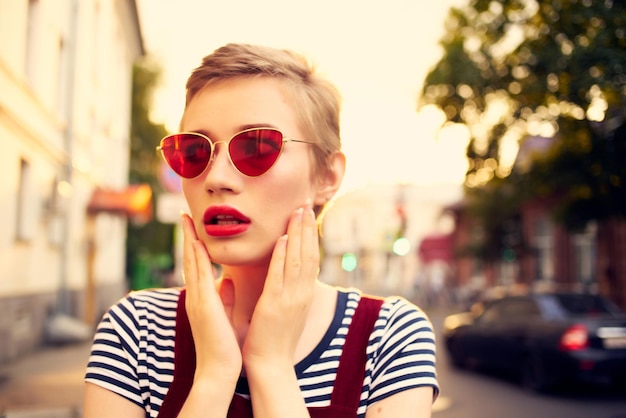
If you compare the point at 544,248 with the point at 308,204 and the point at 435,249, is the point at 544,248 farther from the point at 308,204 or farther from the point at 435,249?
the point at 308,204

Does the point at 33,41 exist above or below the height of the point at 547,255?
above

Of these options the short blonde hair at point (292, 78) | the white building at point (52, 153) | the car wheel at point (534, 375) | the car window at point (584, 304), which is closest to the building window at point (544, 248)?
the car window at point (584, 304)

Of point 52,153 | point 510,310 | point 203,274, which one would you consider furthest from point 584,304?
point 52,153

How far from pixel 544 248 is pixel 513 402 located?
1757 cm

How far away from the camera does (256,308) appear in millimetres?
1611

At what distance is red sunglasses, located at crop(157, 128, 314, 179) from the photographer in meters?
1.69

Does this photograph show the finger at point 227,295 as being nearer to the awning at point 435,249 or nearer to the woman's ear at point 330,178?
the woman's ear at point 330,178

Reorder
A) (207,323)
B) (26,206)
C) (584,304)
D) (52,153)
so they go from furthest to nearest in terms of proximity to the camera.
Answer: (52,153) → (26,206) → (584,304) → (207,323)

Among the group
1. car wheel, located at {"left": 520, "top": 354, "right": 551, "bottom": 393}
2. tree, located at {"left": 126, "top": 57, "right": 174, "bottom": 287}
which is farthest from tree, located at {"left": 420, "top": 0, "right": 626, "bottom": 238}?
tree, located at {"left": 126, "top": 57, "right": 174, "bottom": 287}

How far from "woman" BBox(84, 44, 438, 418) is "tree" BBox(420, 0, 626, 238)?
8.84 meters

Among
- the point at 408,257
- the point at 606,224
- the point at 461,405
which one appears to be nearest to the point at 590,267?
the point at 606,224

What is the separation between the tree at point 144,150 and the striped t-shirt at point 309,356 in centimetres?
2960

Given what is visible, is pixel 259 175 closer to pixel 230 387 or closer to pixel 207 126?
pixel 207 126

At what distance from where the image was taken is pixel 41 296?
12406 millimetres
